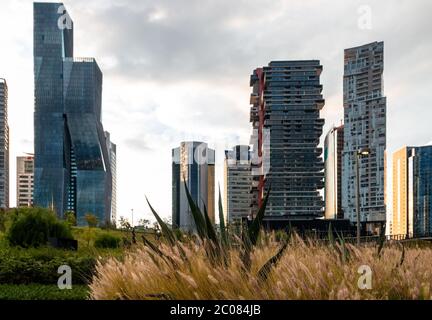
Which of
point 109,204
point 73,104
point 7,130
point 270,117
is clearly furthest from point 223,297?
point 270,117

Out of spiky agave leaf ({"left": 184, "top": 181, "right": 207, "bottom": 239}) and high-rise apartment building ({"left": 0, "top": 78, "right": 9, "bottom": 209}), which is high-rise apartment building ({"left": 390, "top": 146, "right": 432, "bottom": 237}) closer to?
spiky agave leaf ({"left": 184, "top": 181, "right": 207, "bottom": 239})

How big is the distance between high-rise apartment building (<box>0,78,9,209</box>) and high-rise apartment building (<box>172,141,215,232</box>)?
7.88ft

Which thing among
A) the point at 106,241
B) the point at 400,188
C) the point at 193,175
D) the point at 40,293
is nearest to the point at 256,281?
the point at 193,175

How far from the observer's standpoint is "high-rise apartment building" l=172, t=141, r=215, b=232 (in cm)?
501

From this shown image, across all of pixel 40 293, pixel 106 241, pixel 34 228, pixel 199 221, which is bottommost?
pixel 106 241

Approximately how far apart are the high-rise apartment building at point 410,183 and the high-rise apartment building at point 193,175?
9.07 ft

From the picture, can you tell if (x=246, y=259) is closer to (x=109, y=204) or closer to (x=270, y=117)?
(x=109, y=204)

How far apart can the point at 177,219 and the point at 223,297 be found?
7.30ft

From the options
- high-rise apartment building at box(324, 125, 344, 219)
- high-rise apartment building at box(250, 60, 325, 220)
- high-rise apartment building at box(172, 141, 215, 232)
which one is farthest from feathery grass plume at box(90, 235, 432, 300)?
high-rise apartment building at box(324, 125, 344, 219)

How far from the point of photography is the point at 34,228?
1559cm

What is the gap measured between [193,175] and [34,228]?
12687mm

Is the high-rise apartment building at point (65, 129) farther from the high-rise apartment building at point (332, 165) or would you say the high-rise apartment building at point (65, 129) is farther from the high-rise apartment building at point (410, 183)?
the high-rise apartment building at point (332, 165)

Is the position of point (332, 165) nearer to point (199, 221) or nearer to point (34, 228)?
point (199, 221)

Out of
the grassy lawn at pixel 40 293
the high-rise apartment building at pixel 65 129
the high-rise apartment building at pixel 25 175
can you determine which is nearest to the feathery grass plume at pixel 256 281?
the high-rise apartment building at pixel 65 129
